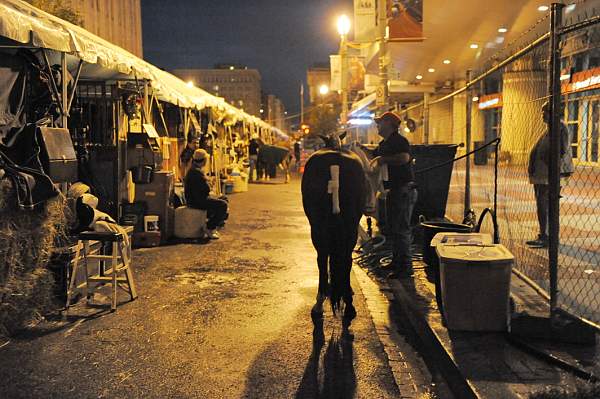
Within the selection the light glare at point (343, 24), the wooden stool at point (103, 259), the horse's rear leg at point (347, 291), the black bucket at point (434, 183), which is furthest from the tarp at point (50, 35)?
the light glare at point (343, 24)

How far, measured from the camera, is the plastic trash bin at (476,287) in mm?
4883

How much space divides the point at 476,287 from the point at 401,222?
8.79 ft

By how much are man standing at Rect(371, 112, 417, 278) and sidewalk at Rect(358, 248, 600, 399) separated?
161 cm

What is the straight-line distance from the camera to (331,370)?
15.2ft

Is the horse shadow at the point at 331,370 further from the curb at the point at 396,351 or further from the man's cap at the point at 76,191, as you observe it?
the man's cap at the point at 76,191

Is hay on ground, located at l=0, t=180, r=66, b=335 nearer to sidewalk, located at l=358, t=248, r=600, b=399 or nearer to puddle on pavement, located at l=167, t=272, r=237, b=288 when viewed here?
puddle on pavement, located at l=167, t=272, r=237, b=288

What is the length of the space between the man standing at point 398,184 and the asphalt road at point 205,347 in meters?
0.74

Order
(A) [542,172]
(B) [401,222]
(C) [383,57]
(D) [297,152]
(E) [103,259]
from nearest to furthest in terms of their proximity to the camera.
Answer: (E) [103,259] < (B) [401,222] < (A) [542,172] < (C) [383,57] < (D) [297,152]

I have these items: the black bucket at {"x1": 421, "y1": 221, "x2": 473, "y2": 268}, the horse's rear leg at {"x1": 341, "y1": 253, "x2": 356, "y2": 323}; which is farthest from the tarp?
the black bucket at {"x1": 421, "y1": 221, "x2": 473, "y2": 268}

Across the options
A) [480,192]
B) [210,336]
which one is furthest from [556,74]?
[480,192]

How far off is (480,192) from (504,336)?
38.4 ft

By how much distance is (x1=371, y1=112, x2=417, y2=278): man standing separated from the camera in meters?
7.47

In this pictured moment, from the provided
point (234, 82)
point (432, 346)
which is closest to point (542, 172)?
point (432, 346)

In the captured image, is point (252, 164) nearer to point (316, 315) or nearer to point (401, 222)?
point (401, 222)
